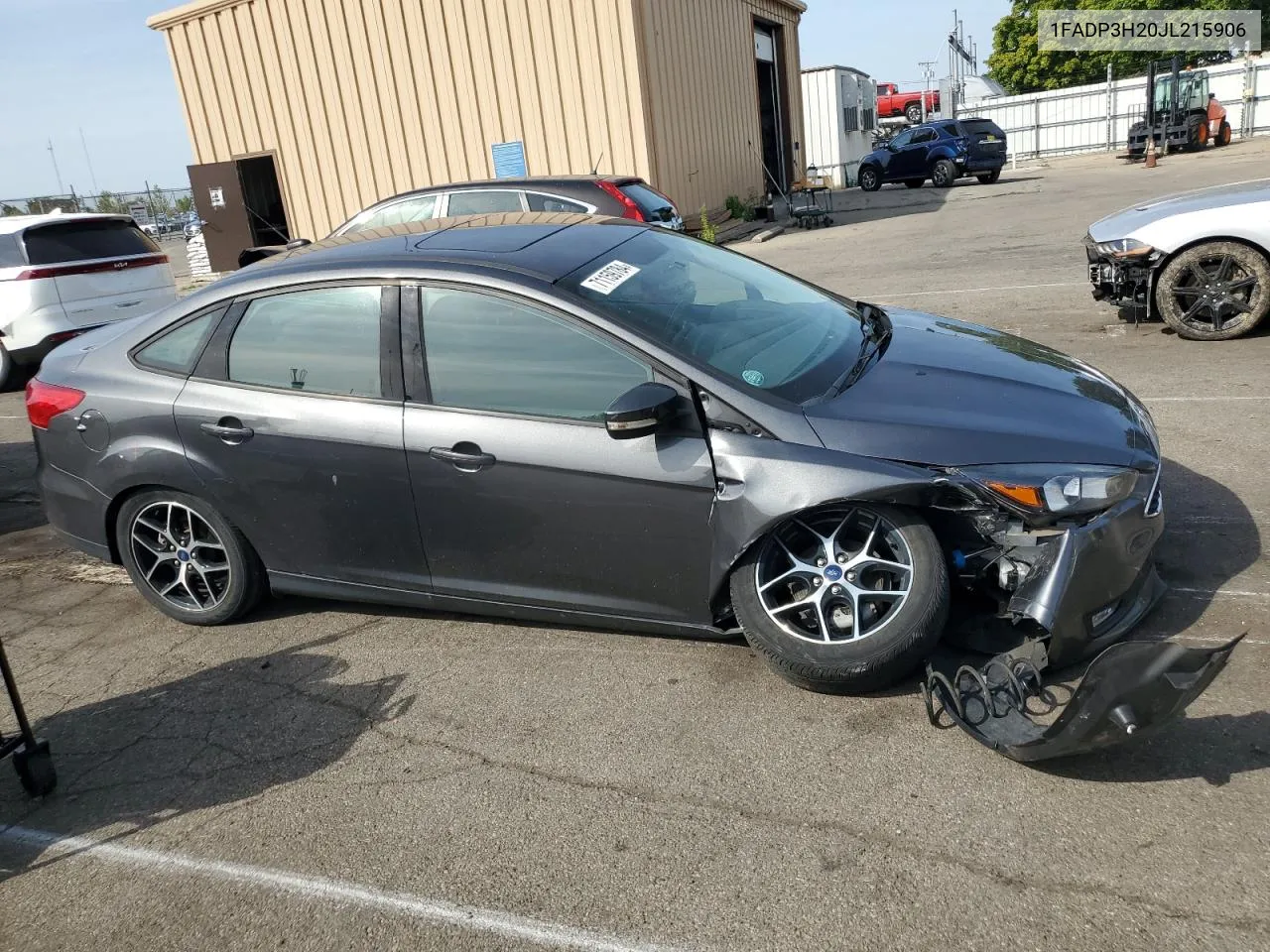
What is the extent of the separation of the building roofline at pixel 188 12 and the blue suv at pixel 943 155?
17.2 metres

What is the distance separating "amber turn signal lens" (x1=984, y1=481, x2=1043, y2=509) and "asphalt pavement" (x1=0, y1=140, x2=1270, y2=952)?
2.50 feet

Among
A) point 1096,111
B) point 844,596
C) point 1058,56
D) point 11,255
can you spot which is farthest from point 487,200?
point 1058,56

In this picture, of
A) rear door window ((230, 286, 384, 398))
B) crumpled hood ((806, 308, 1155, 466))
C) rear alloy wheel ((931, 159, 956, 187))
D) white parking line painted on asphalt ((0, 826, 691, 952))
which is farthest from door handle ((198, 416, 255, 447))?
rear alloy wheel ((931, 159, 956, 187))

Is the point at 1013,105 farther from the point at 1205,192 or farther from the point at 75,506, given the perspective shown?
the point at 75,506

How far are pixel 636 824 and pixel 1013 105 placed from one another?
3902 cm

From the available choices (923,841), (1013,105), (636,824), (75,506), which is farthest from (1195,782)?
(1013,105)

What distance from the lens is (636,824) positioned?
2.97m

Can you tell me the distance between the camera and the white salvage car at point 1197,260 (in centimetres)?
719

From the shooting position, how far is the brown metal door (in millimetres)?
20672

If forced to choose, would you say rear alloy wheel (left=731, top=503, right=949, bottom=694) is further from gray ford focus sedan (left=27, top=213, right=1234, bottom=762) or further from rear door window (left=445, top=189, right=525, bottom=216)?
rear door window (left=445, top=189, right=525, bottom=216)

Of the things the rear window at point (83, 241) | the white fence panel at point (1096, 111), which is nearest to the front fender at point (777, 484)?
the rear window at point (83, 241)

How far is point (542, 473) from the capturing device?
3.64 metres

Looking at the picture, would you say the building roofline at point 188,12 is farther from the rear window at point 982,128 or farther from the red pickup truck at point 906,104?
the red pickup truck at point 906,104

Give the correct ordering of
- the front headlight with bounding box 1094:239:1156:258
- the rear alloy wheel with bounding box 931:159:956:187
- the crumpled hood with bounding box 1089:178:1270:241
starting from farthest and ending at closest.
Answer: the rear alloy wheel with bounding box 931:159:956:187 < the front headlight with bounding box 1094:239:1156:258 < the crumpled hood with bounding box 1089:178:1270:241
